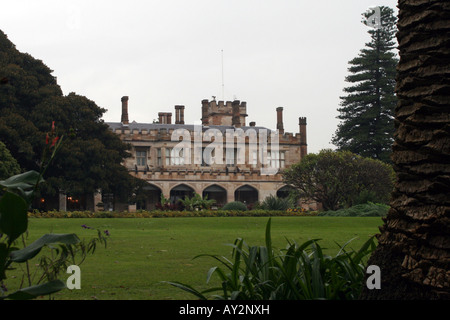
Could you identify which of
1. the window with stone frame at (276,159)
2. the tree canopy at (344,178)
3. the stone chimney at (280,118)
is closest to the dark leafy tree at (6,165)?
the tree canopy at (344,178)

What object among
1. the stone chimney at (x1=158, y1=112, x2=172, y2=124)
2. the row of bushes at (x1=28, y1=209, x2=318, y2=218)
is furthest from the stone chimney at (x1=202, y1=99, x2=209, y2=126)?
the row of bushes at (x1=28, y1=209, x2=318, y2=218)

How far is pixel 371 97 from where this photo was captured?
43531mm

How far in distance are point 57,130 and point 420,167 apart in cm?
2574

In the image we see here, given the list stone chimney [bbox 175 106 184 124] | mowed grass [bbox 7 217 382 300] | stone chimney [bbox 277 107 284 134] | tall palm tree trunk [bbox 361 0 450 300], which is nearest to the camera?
tall palm tree trunk [bbox 361 0 450 300]

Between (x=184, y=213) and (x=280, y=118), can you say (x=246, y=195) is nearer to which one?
(x=280, y=118)

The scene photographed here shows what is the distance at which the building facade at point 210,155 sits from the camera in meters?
42.1

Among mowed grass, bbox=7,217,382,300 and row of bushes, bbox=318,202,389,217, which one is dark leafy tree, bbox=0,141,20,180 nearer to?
mowed grass, bbox=7,217,382,300

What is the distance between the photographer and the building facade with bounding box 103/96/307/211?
42.1 metres

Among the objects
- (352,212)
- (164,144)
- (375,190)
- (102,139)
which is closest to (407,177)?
(352,212)

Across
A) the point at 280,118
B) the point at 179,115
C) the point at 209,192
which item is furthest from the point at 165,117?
the point at 280,118

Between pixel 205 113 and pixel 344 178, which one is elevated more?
pixel 205 113

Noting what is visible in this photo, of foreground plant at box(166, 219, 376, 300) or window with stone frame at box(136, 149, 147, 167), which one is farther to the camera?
window with stone frame at box(136, 149, 147, 167)

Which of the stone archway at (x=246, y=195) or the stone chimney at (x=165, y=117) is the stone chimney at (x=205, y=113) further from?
the stone archway at (x=246, y=195)

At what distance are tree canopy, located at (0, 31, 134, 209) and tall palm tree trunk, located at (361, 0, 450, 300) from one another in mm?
25034
